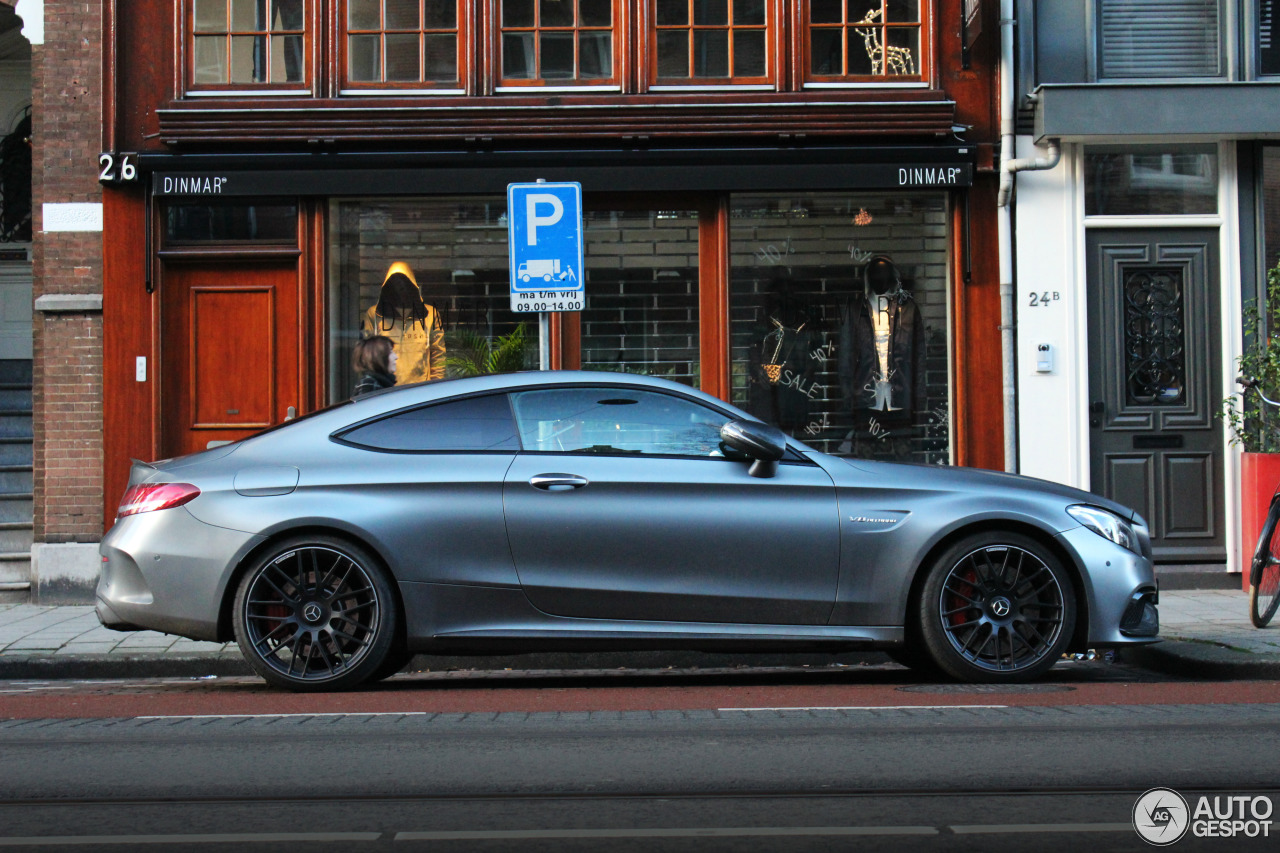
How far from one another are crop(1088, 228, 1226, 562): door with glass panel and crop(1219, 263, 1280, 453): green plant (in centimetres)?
28

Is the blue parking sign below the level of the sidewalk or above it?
above

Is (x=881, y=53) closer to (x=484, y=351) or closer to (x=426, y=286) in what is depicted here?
(x=484, y=351)

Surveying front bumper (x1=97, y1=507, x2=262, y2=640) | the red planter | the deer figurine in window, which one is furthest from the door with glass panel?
front bumper (x1=97, y1=507, x2=262, y2=640)

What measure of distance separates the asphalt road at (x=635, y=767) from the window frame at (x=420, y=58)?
655 cm

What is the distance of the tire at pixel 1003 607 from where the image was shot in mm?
6719

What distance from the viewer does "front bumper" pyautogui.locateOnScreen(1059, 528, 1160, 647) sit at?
675 cm

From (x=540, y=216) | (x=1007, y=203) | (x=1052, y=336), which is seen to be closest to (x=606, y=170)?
(x=540, y=216)

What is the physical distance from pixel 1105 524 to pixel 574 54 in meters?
7.06

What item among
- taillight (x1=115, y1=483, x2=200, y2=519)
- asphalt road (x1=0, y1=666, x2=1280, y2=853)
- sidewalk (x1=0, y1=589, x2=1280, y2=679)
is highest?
taillight (x1=115, y1=483, x2=200, y2=519)

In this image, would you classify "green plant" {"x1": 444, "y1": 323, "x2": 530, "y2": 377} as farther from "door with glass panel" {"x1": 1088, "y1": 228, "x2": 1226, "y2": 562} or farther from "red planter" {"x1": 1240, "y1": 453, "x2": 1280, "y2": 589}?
"red planter" {"x1": 1240, "y1": 453, "x2": 1280, "y2": 589}

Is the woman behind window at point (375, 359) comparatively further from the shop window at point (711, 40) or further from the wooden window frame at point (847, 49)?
the wooden window frame at point (847, 49)

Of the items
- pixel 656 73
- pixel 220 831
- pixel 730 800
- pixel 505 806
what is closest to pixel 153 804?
pixel 220 831

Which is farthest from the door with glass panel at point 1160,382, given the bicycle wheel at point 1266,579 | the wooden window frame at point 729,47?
the wooden window frame at point 729,47

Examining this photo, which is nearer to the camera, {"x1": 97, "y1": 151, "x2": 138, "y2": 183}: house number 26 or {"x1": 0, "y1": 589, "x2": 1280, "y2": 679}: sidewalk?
{"x1": 0, "y1": 589, "x2": 1280, "y2": 679}: sidewalk
